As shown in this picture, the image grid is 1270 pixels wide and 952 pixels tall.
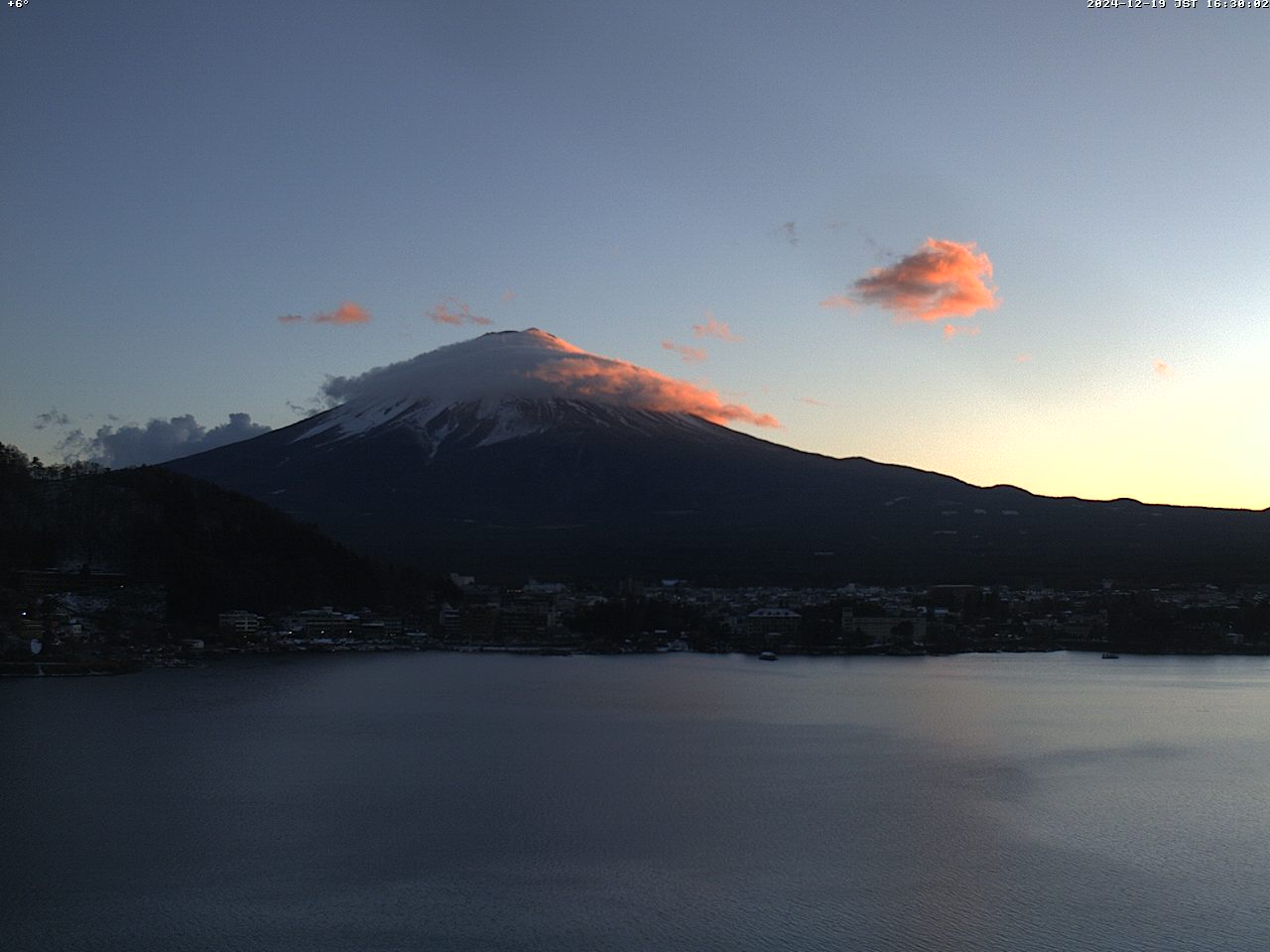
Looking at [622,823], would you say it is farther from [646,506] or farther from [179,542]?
[646,506]

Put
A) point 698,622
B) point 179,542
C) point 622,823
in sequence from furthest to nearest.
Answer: point 698,622 → point 179,542 → point 622,823

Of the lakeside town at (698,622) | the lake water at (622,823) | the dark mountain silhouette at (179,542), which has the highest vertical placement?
the dark mountain silhouette at (179,542)

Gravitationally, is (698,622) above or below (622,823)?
above

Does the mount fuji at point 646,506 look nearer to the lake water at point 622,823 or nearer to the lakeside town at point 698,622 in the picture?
the lakeside town at point 698,622

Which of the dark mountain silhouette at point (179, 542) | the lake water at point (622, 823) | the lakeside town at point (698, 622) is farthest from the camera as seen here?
the dark mountain silhouette at point (179, 542)

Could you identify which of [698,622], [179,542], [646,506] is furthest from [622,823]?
[646,506]

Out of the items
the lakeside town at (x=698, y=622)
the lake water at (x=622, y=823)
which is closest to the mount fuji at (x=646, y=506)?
the lakeside town at (x=698, y=622)

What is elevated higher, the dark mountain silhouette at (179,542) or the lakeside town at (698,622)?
the dark mountain silhouette at (179,542)
